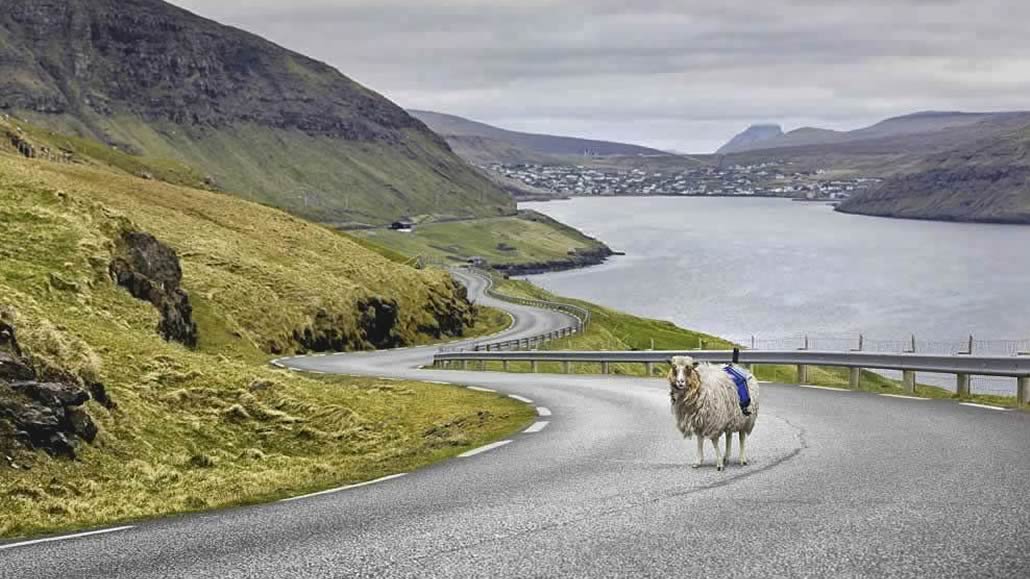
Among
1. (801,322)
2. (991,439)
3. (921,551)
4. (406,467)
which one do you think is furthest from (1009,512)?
(801,322)

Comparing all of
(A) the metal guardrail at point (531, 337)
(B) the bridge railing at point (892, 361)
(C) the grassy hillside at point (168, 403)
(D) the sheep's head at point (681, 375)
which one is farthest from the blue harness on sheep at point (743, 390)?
(A) the metal guardrail at point (531, 337)

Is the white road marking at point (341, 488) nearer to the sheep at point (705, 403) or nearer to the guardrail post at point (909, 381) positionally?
the sheep at point (705, 403)

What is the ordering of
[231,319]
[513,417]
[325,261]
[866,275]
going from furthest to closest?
[866,275]
[325,261]
[231,319]
[513,417]

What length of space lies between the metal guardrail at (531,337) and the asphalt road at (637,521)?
143 feet

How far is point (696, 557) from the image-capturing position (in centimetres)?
844

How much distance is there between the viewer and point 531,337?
69688 millimetres

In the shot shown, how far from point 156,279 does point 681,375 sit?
96.2ft

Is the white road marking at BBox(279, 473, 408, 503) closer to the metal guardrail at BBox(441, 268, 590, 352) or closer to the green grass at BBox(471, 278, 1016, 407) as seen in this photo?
the green grass at BBox(471, 278, 1016, 407)

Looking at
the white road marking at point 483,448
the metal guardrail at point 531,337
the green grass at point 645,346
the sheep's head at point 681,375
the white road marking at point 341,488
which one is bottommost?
the green grass at point 645,346

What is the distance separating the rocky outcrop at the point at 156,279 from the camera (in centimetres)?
3631

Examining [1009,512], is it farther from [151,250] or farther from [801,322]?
[801,322]

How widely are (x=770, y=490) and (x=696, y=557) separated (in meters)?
3.43

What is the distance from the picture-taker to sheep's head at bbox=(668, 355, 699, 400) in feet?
43.6

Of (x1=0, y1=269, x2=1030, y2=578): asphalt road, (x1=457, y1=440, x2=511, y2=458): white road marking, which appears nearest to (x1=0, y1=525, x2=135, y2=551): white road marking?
(x1=0, y1=269, x2=1030, y2=578): asphalt road
